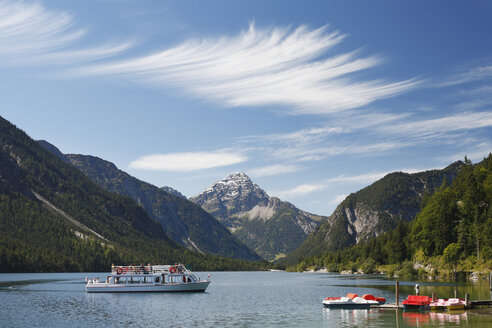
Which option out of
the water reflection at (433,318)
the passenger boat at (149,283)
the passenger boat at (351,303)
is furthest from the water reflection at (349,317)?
the passenger boat at (149,283)

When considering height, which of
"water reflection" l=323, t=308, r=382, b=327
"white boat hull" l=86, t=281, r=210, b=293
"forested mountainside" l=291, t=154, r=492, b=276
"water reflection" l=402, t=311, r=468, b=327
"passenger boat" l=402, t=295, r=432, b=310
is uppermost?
"forested mountainside" l=291, t=154, r=492, b=276

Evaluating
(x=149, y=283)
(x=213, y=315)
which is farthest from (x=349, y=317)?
(x=149, y=283)

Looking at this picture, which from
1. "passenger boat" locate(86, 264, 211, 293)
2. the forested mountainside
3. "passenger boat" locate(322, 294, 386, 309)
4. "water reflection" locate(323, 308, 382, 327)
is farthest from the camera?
the forested mountainside

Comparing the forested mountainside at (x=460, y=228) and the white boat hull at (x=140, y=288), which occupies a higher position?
the forested mountainside at (x=460, y=228)

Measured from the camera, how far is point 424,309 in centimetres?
8012

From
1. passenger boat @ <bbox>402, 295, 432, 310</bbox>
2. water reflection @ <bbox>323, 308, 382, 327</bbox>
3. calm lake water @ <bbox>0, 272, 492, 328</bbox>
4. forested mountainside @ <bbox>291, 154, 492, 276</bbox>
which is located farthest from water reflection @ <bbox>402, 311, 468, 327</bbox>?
forested mountainside @ <bbox>291, 154, 492, 276</bbox>

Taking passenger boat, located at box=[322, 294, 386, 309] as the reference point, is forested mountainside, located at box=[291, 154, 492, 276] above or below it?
above

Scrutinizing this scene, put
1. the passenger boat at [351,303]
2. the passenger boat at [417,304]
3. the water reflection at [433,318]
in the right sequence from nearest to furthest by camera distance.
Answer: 1. the water reflection at [433,318]
2. the passenger boat at [417,304]
3. the passenger boat at [351,303]

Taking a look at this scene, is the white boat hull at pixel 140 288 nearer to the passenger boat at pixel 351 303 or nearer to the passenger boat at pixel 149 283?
the passenger boat at pixel 149 283

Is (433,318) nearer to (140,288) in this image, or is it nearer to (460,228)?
(140,288)

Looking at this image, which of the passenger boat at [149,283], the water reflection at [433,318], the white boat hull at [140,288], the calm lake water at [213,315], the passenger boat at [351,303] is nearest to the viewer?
the water reflection at [433,318]

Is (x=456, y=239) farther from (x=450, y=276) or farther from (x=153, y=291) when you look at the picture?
(x=153, y=291)

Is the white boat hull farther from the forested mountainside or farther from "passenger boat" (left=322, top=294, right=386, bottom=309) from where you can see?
the forested mountainside

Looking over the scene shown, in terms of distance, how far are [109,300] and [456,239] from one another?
122 meters
